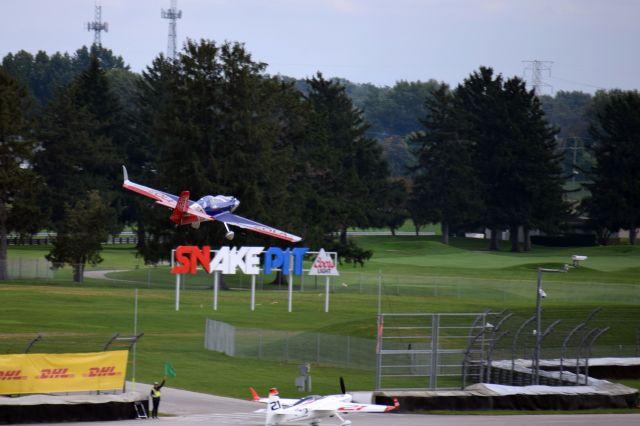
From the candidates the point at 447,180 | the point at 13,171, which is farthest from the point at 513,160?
the point at 13,171

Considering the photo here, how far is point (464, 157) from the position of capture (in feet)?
514

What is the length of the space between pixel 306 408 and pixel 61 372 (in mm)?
8319

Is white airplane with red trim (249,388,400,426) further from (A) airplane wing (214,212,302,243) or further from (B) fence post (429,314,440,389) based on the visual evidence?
(A) airplane wing (214,212,302,243)

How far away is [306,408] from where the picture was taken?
39094 millimetres

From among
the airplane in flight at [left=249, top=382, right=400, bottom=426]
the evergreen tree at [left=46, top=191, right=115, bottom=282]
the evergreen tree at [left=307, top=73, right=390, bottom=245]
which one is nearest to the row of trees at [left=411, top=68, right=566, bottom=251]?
the evergreen tree at [left=307, top=73, right=390, bottom=245]

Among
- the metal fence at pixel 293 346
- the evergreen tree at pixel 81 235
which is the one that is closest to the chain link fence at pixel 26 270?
the evergreen tree at pixel 81 235

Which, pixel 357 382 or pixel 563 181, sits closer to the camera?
pixel 357 382

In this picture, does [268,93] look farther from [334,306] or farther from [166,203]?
[166,203]

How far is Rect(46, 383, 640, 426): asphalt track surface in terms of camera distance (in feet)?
133

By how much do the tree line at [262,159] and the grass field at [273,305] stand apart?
599cm

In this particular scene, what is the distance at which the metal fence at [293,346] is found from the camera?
59.7 m

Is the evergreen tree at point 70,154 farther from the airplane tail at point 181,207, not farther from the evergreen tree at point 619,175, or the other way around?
the airplane tail at point 181,207

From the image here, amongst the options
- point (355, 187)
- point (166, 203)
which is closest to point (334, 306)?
point (166, 203)

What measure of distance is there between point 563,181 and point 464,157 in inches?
549
